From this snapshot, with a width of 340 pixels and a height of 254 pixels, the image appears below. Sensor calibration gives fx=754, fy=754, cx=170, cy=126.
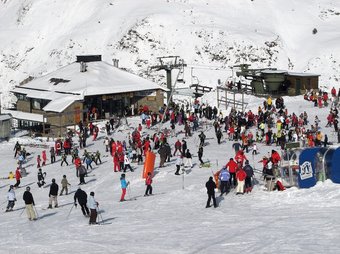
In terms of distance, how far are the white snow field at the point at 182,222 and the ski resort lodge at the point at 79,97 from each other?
60.1 ft

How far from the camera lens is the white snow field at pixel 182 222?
21.1 m

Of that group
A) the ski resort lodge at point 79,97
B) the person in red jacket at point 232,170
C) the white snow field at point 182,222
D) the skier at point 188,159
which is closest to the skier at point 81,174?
the white snow field at point 182,222

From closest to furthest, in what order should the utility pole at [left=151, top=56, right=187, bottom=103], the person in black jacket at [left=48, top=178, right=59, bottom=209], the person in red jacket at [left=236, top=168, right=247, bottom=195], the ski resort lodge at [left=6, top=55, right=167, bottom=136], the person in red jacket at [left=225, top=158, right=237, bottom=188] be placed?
the person in red jacket at [left=236, top=168, right=247, bottom=195]
the person in red jacket at [left=225, top=158, right=237, bottom=188]
the person in black jacket at [left=48, top=178, right=59, bottom=209]
the ski resort lodge at [left=6, top=55, right=167, bottom=136]
the utility pole at [left=151, top=56, right=187, bottom=103]

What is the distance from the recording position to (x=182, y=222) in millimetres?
24469

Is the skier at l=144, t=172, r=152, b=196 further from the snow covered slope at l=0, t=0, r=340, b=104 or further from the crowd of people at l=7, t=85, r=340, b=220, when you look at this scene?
the snow covered slope at l=0, t=0, r=340, b=104

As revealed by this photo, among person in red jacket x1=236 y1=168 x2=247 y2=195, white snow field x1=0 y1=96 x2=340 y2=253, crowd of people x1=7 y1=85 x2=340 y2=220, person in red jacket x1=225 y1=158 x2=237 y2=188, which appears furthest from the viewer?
person in red jacket x1=225 y1=158 x2=237 y2=188

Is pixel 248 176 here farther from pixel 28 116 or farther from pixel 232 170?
pixel 28 116

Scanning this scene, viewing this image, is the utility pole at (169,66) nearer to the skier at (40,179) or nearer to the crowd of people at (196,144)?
the crowd of people at (196,144)

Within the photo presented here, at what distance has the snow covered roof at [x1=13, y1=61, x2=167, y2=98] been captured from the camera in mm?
Answer: 54531

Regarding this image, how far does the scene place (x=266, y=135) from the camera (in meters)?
39.1

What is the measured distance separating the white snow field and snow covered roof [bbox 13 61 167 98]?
21444 millimetres

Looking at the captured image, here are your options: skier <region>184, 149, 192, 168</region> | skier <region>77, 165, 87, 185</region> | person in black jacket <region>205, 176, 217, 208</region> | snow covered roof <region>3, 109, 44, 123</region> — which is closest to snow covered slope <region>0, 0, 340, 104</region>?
snow covered roof <region>3, 109, 44, 123</region>

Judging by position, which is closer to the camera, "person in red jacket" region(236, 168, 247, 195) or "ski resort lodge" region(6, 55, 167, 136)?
"person in red jacket" region(236, 168, 247, 195)

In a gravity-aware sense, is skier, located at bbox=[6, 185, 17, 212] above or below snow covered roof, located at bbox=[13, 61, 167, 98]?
below
